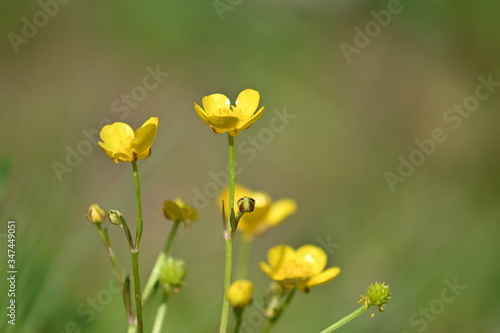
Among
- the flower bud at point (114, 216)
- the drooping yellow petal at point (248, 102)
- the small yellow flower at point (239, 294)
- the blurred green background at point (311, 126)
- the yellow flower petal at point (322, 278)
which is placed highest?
the blurred green background at point (311, 126)

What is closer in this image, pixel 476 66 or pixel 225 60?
pixel 476 66

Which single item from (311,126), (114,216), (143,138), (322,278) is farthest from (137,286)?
(311,126)

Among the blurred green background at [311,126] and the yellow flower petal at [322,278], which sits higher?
the blurred green background at [311,126]

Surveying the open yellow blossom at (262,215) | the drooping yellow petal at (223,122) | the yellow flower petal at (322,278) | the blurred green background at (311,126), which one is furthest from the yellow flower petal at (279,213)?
the drooping yellow petal at (223,122)

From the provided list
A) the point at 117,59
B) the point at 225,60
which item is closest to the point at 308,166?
the point at 225,60

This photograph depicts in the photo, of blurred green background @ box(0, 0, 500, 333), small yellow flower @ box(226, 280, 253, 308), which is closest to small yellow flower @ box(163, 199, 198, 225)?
small yellow flower @ box(226, 280, 253, 308)

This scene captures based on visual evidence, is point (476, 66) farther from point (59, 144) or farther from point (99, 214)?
point (99, 214)

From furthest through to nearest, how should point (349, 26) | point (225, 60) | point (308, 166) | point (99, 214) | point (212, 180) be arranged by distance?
point (349, 26) < point (225, 60) < point (308, 166) < point (212, 180) < point (99, 214)

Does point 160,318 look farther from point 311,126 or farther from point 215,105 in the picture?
point 311,126

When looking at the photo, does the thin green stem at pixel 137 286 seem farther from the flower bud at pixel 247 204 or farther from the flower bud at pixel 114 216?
the flower bud at pixel 247 204
